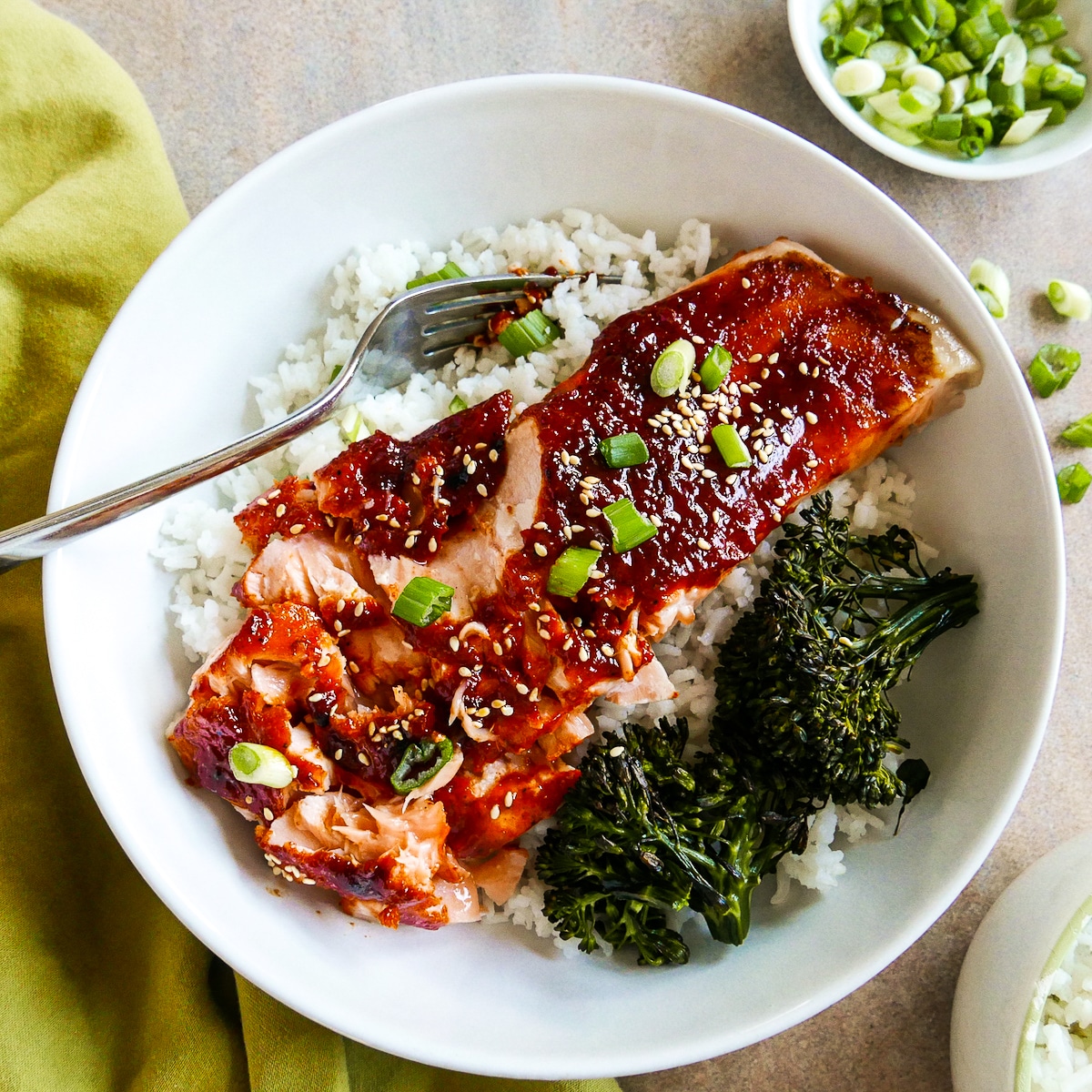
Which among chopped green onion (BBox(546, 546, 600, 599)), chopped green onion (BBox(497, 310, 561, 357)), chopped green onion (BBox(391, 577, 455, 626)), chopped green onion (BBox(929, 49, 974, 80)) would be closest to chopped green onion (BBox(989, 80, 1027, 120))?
chopped green onion (BBox(929, 49, 974, 80))

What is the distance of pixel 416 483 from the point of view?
266 cm

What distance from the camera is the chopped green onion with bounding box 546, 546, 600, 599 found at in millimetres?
A: 2506

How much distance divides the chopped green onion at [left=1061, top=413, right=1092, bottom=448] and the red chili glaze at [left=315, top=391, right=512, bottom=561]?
6.86 ft

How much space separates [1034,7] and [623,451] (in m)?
2.51

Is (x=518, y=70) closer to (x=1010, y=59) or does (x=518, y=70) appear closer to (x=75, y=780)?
(x=1010, y=59)

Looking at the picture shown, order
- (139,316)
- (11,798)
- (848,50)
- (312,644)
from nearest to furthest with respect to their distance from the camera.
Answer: (312,644)
(139,316)
(11,798)
(848,50)

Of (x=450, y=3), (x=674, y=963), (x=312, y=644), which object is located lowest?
(x=674, y=963)

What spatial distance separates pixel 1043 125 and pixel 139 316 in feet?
10.6

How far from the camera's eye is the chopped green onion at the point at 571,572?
98.7 inches

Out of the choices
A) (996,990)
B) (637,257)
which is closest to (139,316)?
(637,257)

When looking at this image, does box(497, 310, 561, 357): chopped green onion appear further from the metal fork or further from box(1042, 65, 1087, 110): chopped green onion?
box(1042, 65, 1087, 110): chopped green onion

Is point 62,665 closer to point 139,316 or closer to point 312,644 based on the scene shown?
point 312,644

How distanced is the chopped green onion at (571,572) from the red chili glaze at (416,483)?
322mm

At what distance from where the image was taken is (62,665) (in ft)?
8.41
